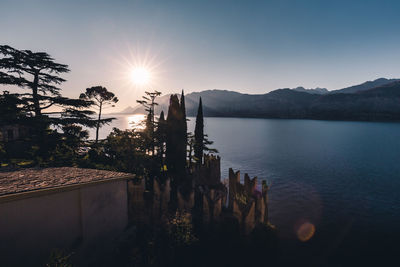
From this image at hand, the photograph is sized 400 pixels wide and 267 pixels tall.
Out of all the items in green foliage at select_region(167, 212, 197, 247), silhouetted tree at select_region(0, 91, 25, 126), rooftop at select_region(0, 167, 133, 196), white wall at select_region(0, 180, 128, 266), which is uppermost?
silhouetted tree at select_region(0, 91, 25, 126)

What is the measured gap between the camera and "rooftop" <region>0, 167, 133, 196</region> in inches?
254

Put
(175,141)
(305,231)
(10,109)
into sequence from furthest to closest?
(175,141) → (10,109) → (305,231)

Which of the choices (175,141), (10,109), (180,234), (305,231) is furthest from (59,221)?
(10,109)

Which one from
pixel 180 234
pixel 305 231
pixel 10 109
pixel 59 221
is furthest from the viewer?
pixel 10 109

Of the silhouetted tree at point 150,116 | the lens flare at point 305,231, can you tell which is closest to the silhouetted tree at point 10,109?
the silhouetted tree at point 150,116

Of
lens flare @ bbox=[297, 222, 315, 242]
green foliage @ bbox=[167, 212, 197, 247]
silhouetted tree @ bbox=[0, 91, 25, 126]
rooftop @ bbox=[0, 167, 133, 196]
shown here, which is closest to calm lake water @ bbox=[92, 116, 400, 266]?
lens flare @ bbox=[297, 222, 315, 242]

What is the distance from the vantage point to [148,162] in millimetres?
19938

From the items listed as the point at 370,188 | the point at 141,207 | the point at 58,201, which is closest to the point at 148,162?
the point at 141,207

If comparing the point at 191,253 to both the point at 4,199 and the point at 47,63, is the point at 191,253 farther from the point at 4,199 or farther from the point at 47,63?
the point at 47,63

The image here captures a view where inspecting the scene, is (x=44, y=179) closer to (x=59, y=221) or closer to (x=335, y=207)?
(x=59, y=221)

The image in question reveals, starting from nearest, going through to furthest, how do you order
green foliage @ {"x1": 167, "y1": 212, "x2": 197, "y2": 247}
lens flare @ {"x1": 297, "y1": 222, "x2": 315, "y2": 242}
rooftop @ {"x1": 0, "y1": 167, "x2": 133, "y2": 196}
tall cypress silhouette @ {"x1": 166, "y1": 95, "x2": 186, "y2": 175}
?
1. rooftop @ {"x1": 0, "y1": 167, "x2": 133, "y2": 196}
2. green foliage @ {"x1": 167, "y1": 212, "x2": 197, "y2": 247}
3. lens flare @ {"x1": 297, "y1": 222, "x2": 315, "y2": 242}
4. tall cypress silhouette @ {"x1": 166, "y1": 95, "x2": 186, "y2": 175}

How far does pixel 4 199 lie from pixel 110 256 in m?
5.00

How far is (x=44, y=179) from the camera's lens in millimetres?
7496

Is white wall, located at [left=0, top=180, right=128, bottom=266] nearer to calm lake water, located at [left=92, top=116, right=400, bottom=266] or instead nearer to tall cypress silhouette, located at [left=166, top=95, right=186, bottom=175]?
calm lake water, located at [left=92, top=116, right=400, bottom=266]
